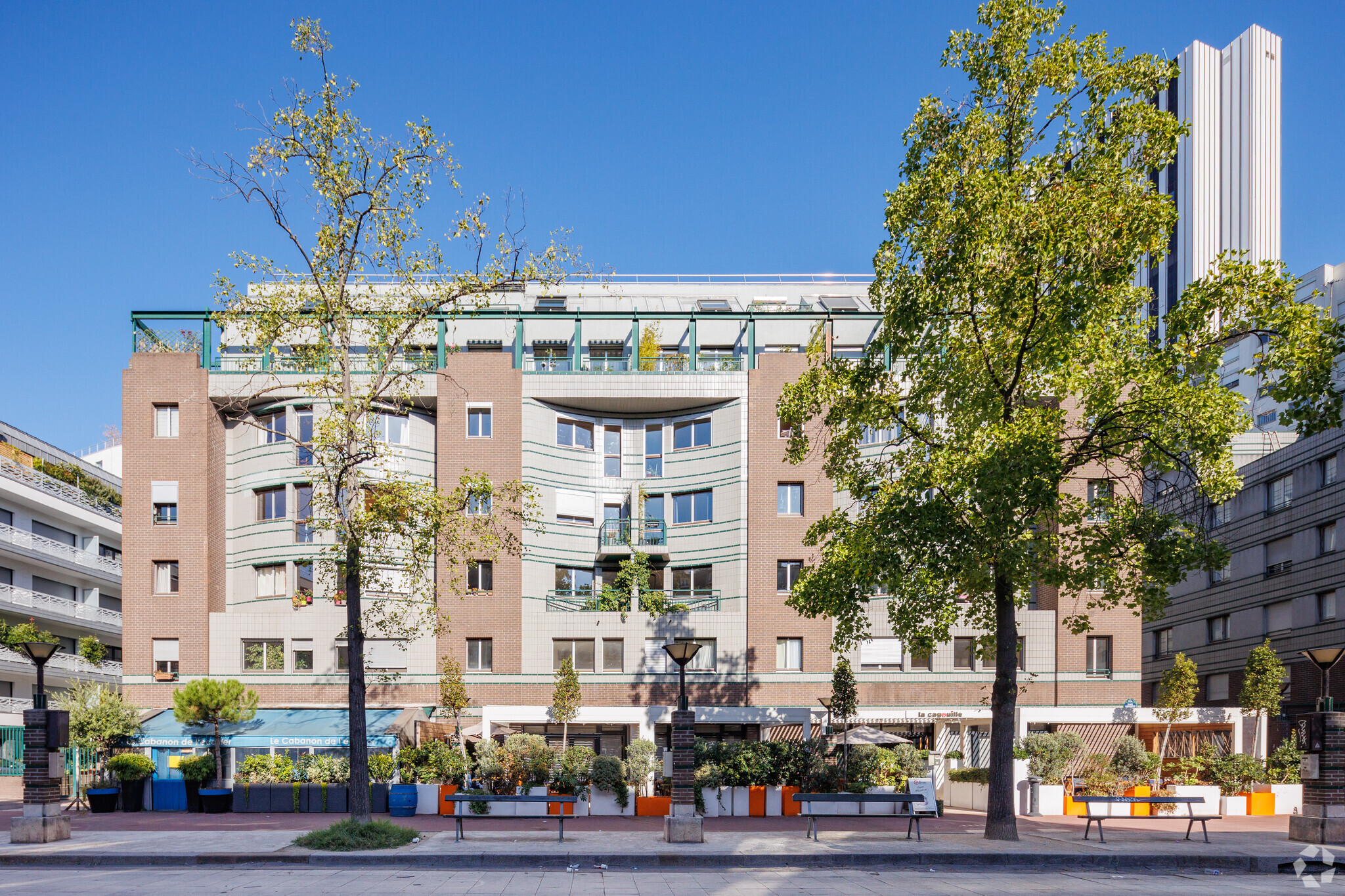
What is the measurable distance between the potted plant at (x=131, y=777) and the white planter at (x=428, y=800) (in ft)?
32.0

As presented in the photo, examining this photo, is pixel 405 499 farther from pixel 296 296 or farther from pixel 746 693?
pixel 746 693

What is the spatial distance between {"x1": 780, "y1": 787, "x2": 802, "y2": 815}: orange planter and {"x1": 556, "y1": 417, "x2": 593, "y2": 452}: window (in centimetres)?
1815

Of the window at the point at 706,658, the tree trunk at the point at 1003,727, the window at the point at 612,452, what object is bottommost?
the window at the point at 706,658

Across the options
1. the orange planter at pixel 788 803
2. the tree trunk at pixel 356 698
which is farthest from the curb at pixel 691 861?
the orange planter at pixel 788 803

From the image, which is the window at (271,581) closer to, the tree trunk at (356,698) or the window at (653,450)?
the window at (653,450)

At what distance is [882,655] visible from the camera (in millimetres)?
38531

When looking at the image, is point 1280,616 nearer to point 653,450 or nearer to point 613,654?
point 653,450

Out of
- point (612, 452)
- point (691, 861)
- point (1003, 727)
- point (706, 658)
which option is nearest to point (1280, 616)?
point (706, 658)

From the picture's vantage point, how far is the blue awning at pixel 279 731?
32875mm

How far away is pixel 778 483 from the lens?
39.5 metres

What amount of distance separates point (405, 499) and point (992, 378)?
1187cm

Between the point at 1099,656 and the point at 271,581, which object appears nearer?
the point at 1099,656

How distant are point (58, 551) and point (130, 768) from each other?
2532 centimetres

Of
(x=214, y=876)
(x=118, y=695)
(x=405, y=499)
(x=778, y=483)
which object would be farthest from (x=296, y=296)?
(x=778, y=483)
